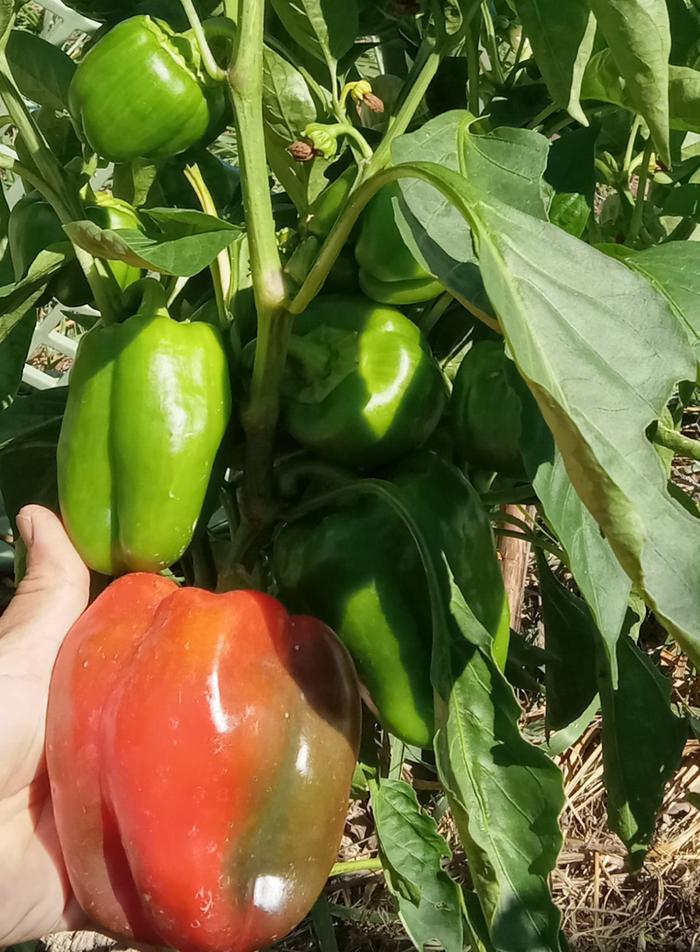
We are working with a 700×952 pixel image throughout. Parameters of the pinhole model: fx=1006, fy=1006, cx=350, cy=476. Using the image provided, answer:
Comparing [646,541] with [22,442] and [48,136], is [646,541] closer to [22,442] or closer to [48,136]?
[22,442]

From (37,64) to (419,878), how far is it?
839 millimetres

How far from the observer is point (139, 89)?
81 centimetres

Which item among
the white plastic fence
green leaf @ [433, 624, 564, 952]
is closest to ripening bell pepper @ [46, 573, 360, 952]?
green leaf @ [433, 624, 564, 952]

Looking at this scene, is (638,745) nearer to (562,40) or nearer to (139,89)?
(562,40)

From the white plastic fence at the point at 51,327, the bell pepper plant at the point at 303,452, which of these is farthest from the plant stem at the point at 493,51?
the white plastic fence at the point at 51,327

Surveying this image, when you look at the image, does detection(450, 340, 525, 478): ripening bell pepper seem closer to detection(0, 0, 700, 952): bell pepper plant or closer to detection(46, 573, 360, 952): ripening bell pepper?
detection(0, 0, 700, 952): bell pepper plant

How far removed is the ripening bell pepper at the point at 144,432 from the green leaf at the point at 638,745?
0.48 metres

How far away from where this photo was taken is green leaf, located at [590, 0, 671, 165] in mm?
647

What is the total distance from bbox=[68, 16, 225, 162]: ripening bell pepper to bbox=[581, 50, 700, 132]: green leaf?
31 cm

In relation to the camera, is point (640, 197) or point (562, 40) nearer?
point (562, 40)

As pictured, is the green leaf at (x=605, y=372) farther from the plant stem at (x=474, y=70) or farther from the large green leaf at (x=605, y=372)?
the plant stem at (x=474, y=70)

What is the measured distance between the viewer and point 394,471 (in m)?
0.89

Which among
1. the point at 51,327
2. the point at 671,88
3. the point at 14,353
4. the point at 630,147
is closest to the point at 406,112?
the point at 671,88

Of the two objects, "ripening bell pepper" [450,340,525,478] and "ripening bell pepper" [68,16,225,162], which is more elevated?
"ripening bell pepper" [68,16,225,162]
